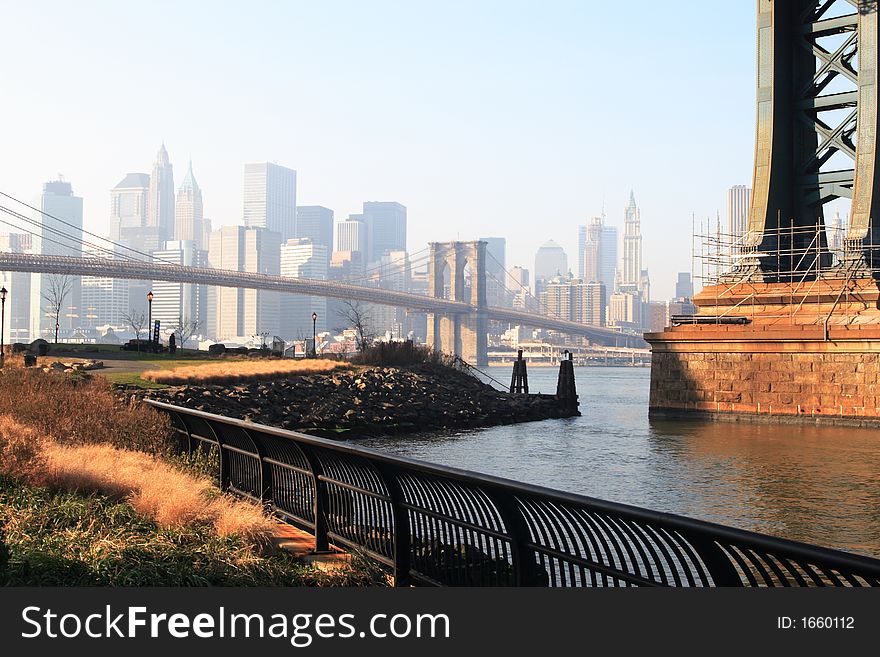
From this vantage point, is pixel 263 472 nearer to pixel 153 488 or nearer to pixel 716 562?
pixel 153 488

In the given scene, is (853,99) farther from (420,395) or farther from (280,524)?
(280,524)

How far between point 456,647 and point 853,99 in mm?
48616

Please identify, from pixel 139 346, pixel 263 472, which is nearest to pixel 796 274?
pixel 139 346

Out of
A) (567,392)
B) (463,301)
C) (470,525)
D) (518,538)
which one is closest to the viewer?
(518,538)

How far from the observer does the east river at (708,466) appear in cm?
1986

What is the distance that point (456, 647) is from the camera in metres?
→ 4.59

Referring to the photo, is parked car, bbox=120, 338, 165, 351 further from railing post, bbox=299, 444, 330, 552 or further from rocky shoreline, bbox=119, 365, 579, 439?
railing post, bbox=299, 444, 330, 552

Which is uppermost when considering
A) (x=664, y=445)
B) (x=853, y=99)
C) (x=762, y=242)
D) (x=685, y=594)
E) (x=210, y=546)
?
(x=853, y=99)

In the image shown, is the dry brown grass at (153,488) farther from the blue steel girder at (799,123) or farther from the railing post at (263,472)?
the blue steel girder at (799,123)

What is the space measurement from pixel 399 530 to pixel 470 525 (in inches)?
47.2

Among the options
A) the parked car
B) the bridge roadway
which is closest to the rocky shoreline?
the parked car

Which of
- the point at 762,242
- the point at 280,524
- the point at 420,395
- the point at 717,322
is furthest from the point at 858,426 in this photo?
the point at 280,524

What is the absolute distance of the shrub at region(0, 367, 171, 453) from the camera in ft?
47.1

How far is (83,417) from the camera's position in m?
14.9
